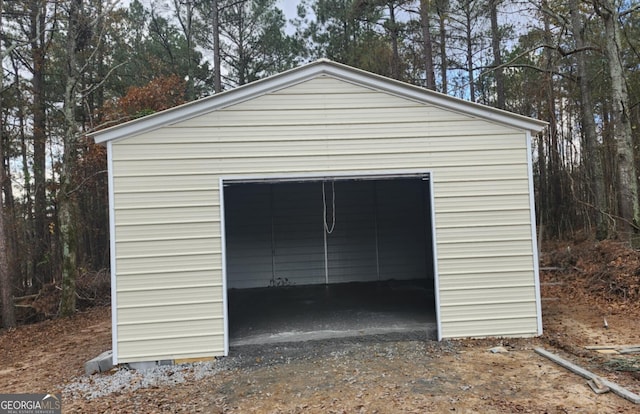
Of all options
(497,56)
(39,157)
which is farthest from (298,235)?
(497,56)

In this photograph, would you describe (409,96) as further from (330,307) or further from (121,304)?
(121,304)

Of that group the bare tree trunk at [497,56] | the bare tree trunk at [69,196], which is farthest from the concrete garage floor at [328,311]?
the bare tree trunk at [497,56]

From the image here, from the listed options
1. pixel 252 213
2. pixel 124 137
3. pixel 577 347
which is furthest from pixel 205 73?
pixel 577 347

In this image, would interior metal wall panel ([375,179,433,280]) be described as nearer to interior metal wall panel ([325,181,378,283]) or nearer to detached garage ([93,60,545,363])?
interior metal wall panel ([325,181,378,283])

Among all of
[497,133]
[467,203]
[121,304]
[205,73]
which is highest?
[205,73]

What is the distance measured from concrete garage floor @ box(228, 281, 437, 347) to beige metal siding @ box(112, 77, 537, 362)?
741 millimetres

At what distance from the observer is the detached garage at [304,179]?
4637 millimetres

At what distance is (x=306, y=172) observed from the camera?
4.86 meters

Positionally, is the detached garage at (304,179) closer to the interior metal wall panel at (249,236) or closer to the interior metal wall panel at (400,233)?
the interior metal wall panel at (249,236)

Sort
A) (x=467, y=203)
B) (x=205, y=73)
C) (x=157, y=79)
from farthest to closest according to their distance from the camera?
1. (x=205, y=73)
2. (x=157, y=79)
3. (x=467, y=203)

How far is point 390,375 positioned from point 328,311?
2473 millimetres

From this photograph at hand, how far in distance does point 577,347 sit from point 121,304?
4.95 meters

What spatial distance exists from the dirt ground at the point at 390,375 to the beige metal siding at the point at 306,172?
0.52 meters

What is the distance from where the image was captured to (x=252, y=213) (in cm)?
941
